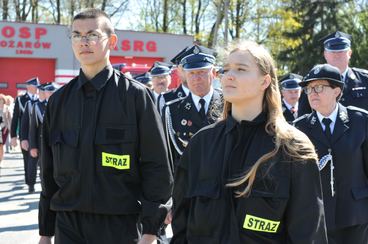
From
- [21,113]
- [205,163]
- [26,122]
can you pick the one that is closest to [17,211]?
[26,122]

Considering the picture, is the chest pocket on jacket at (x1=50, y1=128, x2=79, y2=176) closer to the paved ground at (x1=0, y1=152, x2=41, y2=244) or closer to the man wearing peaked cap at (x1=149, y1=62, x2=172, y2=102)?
the paved ground at (x1=0, y1=152, x2=41, y2=244)

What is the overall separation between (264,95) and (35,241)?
5.69 metres

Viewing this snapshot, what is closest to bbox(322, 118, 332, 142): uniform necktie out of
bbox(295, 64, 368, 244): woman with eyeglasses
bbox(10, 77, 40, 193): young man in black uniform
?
bbox(295, 64, 368, 244): woman with eyeglasses

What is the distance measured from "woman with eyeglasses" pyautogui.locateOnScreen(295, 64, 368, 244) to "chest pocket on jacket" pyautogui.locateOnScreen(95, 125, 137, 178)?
1.81 meters

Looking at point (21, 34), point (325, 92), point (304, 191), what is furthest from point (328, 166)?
point (21, 34)

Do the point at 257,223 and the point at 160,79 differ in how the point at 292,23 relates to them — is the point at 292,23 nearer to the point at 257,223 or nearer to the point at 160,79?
the point at 160,79

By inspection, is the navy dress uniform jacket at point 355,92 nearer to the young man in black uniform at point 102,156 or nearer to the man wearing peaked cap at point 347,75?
the man wearing peaked cap at point 347,75

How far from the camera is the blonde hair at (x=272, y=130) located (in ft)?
8.66

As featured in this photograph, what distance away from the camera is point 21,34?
95.4 feet

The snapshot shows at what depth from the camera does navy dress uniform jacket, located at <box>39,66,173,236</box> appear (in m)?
3.43

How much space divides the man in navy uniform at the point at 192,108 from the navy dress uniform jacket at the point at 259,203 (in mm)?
2919

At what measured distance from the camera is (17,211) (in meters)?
9.73

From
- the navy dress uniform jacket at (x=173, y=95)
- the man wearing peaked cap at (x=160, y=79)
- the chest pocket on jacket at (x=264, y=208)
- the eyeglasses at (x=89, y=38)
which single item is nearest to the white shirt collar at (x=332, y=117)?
the eyeglasses at (x=89, y=38)

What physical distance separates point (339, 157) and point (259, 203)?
2190mm
